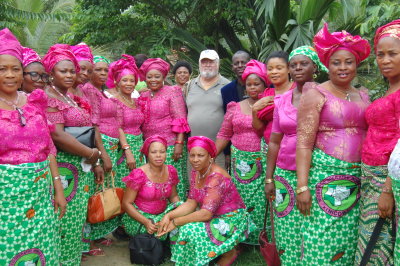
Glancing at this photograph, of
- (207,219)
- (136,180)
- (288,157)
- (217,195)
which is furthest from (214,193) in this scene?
(288,157)

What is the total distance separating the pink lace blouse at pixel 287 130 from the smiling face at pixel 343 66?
22.4 inches

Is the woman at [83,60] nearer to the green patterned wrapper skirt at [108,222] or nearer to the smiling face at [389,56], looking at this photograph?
the green patterned wrapper skirt at [108,222]

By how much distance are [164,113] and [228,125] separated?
95 cm

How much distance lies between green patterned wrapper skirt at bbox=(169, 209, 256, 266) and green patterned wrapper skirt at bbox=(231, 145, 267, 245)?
0.38 meters

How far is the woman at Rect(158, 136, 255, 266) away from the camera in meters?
4.18

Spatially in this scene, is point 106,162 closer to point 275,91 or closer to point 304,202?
point 275,91

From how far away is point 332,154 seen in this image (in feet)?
10.1

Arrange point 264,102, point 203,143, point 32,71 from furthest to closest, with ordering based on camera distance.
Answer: point 203,143
point 264,102
point 32,71

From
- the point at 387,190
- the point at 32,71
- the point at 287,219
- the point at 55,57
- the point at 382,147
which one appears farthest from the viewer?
the point at 55,57

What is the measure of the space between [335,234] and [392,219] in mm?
441

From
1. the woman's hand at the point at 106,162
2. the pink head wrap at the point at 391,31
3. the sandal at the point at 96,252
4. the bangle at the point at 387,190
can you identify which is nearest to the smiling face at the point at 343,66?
the pink head wrap at the point at 391,31

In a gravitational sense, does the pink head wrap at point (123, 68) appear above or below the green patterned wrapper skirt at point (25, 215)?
above

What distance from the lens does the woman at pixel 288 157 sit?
11.4 feet

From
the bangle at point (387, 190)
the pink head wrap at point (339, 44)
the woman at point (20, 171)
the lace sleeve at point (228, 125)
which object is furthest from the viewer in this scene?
the lace sleeve at point (228, 125)
